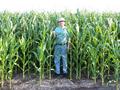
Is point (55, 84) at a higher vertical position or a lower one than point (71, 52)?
lower

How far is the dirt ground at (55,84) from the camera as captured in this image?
8430 millimetres

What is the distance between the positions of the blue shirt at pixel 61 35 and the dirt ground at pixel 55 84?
35.5 inches

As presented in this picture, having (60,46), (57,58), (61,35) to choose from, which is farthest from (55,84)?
(61,35)

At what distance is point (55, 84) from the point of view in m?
8.66

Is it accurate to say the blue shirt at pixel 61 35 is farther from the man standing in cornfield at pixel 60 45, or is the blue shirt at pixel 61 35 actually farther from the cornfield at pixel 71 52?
the cornfield at pixel 71 52

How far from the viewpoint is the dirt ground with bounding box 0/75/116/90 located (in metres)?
8.43

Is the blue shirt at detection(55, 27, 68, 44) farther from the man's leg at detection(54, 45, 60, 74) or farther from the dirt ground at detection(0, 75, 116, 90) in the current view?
the dirt ground at detection(0, 75, 116, 90)

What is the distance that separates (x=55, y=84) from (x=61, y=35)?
120 centimetres

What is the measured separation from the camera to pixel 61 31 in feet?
29.6

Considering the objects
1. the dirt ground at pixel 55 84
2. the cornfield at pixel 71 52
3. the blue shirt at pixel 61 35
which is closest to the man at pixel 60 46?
the blue shirt at pixel 61 35

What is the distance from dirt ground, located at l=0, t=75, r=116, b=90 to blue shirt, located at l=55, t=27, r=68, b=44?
2.96 ft

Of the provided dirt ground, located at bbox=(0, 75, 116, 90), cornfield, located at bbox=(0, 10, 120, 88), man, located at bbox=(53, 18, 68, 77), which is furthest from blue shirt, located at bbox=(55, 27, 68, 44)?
dirt ground, located at bbox=(0, 75, 116, 90)

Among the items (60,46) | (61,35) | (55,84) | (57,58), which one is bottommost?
(55,84)

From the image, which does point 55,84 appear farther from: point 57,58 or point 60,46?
point 60,46
